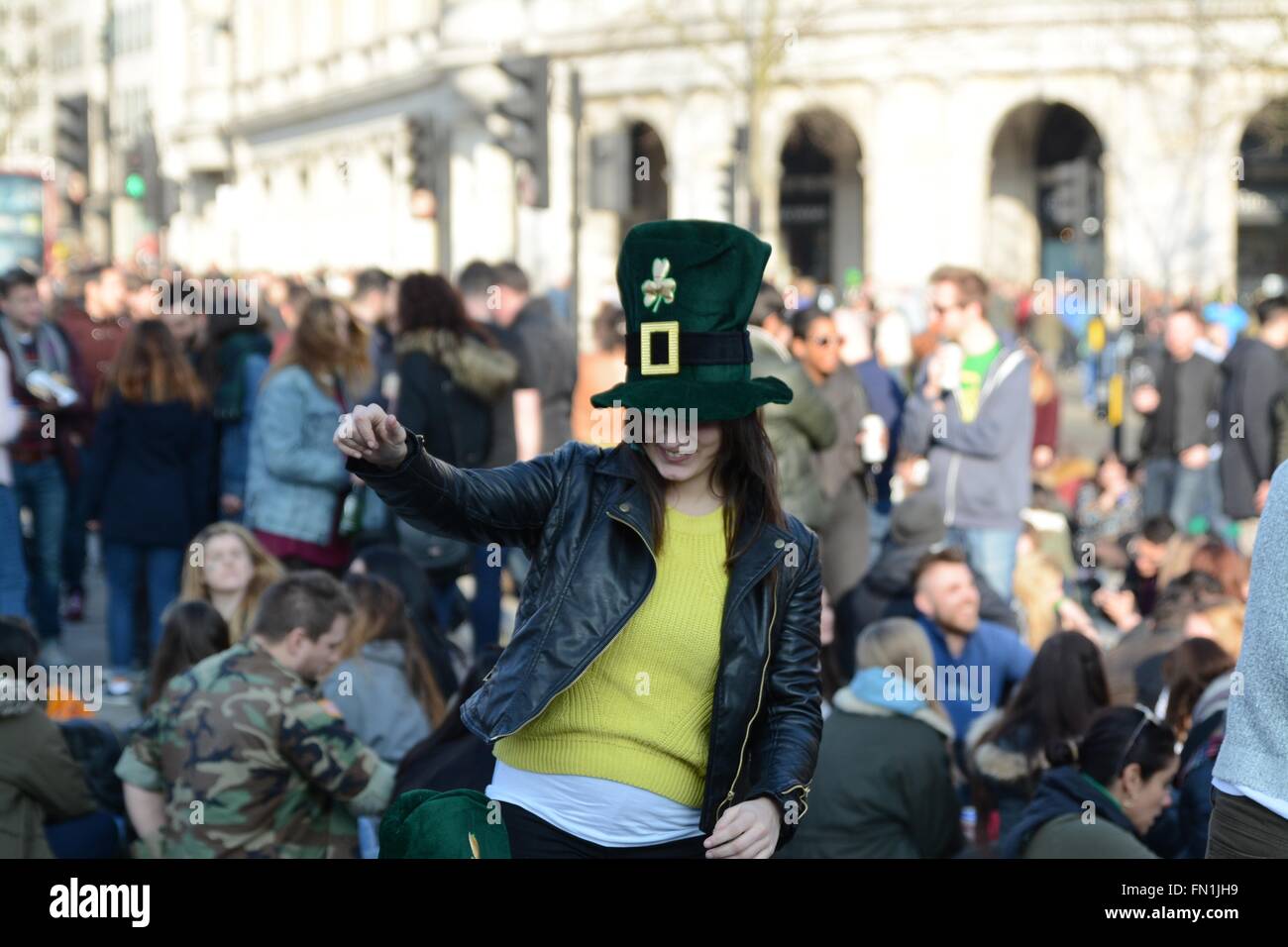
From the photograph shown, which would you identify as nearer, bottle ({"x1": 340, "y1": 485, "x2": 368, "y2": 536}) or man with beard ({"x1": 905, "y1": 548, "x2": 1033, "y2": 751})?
man with beard ({"x1": 905, "y1": 548, "x2": 1033, "y2": 751})

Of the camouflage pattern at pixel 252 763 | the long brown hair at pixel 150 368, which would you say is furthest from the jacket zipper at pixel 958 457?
the camouflage pattern at pixel 252 763

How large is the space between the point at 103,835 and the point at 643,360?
120 inches

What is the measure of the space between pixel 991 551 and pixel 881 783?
4.35 meters

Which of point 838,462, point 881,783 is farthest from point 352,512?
point 881,783

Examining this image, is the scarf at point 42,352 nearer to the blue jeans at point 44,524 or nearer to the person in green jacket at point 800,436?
the blue jeans at point 44,524

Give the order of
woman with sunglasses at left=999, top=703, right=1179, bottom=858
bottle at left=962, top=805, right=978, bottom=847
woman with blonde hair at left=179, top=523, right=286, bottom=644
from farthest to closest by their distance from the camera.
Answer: woman with blonde hair at left=179, top=523, right=286, bottom=644 < bottle at left=962, top=805, right=978, bottom=847 < woman with sunglasses at left=999, top=703, right=1179, bottom=858

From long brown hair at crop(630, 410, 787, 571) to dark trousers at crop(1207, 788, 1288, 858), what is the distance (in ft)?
2.94

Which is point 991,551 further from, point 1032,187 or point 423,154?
point 1032,187

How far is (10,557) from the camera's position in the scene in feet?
29.5

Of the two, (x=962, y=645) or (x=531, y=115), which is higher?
(x=531, y=115)

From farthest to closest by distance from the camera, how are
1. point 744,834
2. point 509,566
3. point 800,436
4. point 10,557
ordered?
point 509,566, point 10,557, point 800,436, point 744,834

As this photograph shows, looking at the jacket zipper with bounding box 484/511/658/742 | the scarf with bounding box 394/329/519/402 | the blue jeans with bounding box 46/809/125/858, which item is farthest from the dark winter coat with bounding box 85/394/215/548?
the jacket zipper with bounding box 484/511/658/742

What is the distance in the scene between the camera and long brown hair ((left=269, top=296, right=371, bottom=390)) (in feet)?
29.5

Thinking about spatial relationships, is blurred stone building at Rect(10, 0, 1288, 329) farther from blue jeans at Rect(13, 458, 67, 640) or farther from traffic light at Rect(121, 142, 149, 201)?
blue jeans at Rect(13, 458, 67, 640)
